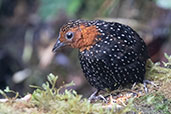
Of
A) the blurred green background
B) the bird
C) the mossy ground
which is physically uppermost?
the blurred green background

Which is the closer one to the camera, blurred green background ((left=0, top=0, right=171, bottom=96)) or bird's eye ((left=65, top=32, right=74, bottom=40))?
bird's eye ((left=65, top=32, right=74, bottom=40))

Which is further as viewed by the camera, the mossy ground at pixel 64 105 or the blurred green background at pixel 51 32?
the blurred green background at pixel 51 32

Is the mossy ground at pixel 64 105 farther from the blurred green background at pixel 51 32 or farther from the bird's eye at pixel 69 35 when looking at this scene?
the blurred green background at pixel 51 32

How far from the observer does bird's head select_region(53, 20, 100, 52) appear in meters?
2.88

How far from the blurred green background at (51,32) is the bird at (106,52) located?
2.25 metres

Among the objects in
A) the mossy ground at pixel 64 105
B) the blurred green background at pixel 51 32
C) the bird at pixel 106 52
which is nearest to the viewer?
the mossy ground at pixel 64 105

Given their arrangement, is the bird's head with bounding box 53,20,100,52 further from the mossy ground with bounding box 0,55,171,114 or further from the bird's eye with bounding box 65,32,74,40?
the mossy ground with bounding box 0,55,171,114

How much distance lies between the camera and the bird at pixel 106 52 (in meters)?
2.84

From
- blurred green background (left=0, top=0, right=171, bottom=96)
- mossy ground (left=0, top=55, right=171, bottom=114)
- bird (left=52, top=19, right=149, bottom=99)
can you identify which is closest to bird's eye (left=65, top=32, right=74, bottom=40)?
bird (left=52, top=19, right=149, bottom=99)

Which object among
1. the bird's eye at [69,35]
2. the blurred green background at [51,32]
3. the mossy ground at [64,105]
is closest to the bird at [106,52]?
the bird's eye at [69,35]

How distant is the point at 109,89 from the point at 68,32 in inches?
23.6

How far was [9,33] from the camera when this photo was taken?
285 inches

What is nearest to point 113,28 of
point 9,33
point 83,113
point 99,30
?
point 99,30

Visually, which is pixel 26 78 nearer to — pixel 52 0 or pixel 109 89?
pixel 52 0
